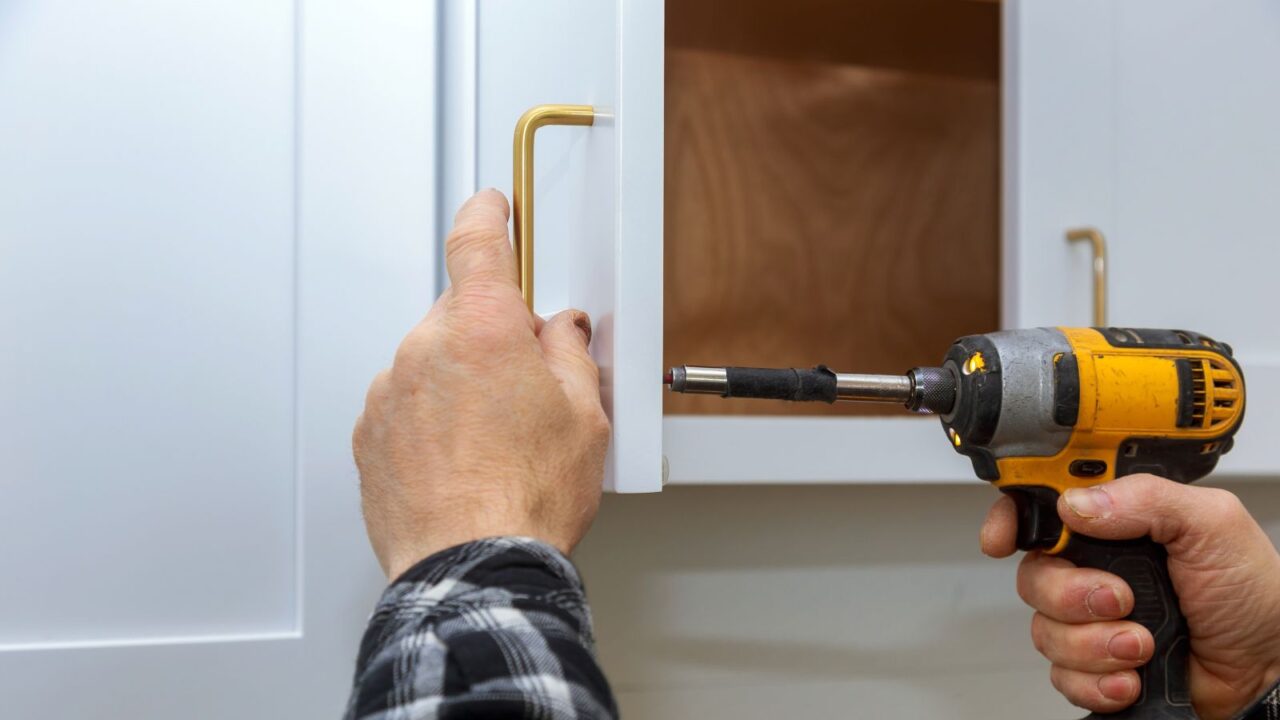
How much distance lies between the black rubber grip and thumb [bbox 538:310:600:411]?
0.37m

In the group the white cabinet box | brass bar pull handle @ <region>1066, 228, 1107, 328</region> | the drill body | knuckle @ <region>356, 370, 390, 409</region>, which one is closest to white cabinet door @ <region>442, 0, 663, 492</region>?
the white cabinet box

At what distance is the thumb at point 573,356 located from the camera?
0.48m

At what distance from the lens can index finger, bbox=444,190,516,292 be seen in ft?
1.61

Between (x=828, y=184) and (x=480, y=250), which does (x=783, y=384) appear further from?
(x=828, y=184)

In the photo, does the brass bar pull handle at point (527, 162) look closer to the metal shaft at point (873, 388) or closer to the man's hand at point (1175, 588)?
the metal shaft at point (873, 388)

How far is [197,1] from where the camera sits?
0.68m

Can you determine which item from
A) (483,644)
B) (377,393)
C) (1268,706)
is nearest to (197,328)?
(377,393)

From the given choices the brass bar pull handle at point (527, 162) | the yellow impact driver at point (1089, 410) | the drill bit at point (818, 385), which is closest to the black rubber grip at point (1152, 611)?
Result: the yellow impact driver at point (1089, 410)

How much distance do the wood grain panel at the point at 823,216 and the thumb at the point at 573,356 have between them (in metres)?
0.49

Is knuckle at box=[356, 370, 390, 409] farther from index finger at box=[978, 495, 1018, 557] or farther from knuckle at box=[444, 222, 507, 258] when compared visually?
index finger at box=[978, 495, 1018, 557]

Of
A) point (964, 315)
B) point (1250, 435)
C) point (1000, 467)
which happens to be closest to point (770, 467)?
point (1000, 467)

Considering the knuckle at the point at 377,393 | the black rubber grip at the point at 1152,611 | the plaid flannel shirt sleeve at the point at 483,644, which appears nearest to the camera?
the plaid flannel shirt sleeve at the point at 483,644

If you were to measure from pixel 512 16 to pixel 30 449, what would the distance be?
50 centimetres

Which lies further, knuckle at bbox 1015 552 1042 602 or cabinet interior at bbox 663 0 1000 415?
cabinet interior at bbox 663 0 1000 415
